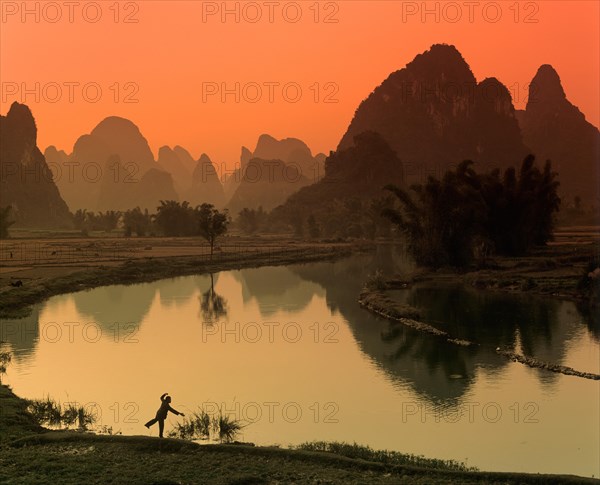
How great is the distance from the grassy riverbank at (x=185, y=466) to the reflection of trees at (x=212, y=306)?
23.7 metres

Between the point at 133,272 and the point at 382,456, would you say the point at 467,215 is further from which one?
the point at 382,456

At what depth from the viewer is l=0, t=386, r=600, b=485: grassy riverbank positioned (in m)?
15.2

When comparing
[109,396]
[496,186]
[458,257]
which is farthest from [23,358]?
[496,186]

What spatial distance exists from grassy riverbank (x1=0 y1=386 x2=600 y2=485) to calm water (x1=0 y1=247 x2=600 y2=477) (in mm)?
2705

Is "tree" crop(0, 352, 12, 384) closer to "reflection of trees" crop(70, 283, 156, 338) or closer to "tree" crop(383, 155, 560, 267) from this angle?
"reflection of trees" crop(70, 283, 156, 338)

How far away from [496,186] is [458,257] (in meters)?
10.4

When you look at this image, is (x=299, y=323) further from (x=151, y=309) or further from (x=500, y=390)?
(x=500, y=390)

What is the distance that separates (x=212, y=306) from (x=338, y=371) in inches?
810

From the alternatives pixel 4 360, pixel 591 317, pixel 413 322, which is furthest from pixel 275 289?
pixel 4 360

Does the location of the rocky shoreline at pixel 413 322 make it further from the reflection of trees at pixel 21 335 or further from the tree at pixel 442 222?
the reflection of trees at pixel 21 335

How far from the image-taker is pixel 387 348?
3309 centimetres

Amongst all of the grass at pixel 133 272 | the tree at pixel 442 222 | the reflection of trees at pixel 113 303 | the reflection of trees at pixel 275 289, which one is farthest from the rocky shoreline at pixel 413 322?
the grass at pixel 133 272

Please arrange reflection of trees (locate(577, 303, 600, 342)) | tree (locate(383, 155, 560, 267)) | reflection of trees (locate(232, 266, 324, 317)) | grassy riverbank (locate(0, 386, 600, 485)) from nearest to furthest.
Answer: grassy riverbank (locate(0, 386, 600, 485)) < reflection of trees (locate(577, 303, 600, 342)) < reflection of trees (locate(232, 266, 324, 317)) < tree (locate(383, 155, 560, 267))

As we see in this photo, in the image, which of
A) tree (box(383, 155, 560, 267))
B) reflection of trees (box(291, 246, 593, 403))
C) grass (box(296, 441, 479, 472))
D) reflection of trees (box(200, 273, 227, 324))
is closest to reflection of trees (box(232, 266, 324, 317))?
reflection of trees (box(200, 273, 227, 324))
